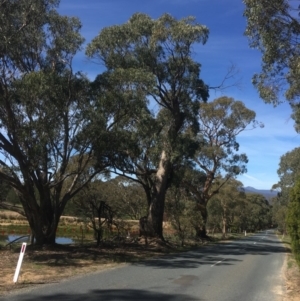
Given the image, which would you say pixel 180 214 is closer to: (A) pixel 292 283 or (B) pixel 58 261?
(B) pixel 58 261

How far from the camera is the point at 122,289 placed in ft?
38.6

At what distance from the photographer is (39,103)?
19531mm

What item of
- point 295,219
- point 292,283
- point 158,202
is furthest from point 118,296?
point 158,202

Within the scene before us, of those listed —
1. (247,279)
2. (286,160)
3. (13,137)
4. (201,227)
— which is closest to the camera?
(247,279)

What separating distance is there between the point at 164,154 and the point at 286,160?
97.5ft

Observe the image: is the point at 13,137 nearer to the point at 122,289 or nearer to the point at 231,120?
the point at 122,289

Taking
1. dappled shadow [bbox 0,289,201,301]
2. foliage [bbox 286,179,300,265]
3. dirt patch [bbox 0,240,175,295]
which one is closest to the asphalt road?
dappled shadow [bbox 0,289,201,301]

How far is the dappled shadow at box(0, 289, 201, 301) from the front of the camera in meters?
10.2

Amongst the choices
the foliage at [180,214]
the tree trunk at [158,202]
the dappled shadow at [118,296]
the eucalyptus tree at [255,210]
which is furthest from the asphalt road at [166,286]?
the eucalyptus tree at [255,210]

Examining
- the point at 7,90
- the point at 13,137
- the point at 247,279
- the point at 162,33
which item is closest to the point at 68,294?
the point at 247,279

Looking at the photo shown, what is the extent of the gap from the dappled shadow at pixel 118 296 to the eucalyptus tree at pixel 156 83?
1265 centimetres

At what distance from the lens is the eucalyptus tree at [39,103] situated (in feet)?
61.7

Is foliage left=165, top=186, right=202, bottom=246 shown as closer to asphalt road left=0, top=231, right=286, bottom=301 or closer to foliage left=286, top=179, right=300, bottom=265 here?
asphalt road left=0, top=231, right=286, bottom=301

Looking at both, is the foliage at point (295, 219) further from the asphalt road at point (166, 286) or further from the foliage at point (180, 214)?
the foliage at point (180, 214)
